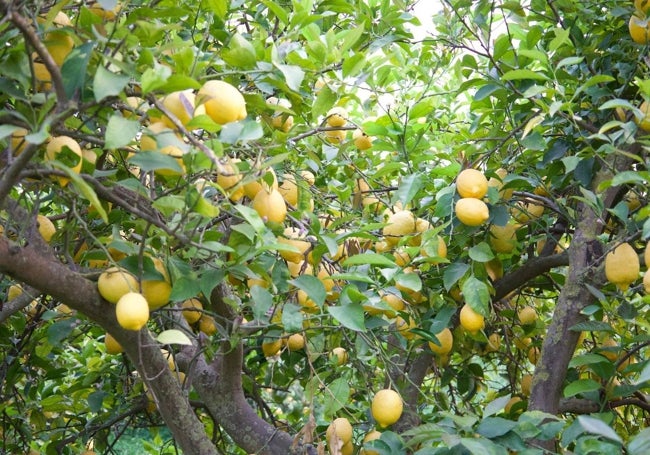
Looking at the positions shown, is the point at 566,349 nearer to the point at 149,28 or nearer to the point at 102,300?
the point at 102,300

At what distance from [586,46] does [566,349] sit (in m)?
0.74

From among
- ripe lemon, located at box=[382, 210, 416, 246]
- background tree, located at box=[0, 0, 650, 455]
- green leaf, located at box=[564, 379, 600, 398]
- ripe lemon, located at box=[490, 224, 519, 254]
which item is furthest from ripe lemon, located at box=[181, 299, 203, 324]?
green leaf, located at box=[564, 379, 600, 398]

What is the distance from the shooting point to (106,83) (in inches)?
36.5

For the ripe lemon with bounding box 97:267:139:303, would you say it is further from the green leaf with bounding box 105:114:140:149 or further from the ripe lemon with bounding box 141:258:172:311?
the green leaf with bounding box 105:114:140:149

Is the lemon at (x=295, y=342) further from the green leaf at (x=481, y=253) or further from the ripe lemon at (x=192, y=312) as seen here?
the green leaf at (x=481, y=253)

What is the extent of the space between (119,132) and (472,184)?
96 cm

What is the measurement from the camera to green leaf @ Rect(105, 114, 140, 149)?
911 millimetres

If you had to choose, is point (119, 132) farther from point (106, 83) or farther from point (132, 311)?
point (132, 311)

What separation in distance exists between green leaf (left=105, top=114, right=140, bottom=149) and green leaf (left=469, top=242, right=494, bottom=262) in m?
0.97

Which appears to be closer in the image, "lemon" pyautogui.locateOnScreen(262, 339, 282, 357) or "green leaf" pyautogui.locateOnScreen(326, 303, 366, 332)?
"green leaf" pyautogui.locateOnScreen(326, 303, 366, 332)

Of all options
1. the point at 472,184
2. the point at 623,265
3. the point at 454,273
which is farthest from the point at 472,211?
the point at 623,265

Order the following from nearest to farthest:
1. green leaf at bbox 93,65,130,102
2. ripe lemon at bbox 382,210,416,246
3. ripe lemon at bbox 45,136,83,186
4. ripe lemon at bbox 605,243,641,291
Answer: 1. green leaf at bbox 93,65,130,102
2. ripe lemon at bbox 45,136,83,186
3. ripe lemon at bbox 605,243,641,291
4. ripe lemon at bbox 382,210,416,246

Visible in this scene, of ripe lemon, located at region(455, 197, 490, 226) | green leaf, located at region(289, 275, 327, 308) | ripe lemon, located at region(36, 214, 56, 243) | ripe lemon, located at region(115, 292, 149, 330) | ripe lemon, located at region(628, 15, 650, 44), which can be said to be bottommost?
ripe lemon, located at region(115, 292, 149, 330)

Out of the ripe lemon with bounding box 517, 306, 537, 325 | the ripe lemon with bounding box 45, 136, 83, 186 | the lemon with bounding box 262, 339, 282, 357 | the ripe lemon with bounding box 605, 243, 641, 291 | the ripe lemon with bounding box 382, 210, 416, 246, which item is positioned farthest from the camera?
the ripe lemon with bounding box 517, 306, 537, 325
